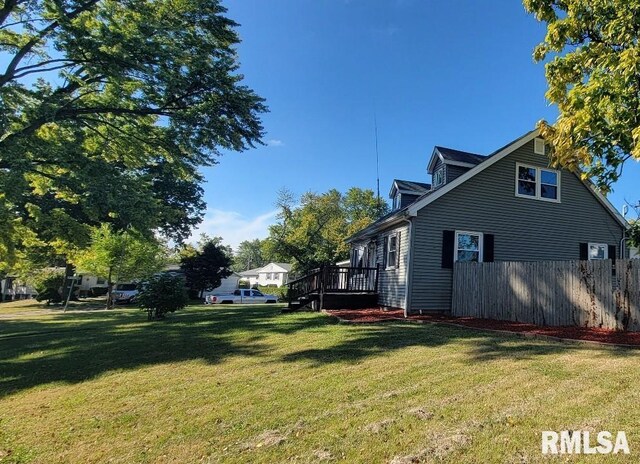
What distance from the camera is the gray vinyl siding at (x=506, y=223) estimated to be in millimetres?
13508

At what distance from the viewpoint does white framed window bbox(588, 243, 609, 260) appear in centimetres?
1554

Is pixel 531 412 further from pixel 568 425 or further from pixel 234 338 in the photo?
pixel 234 338

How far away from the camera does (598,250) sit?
15.7 meters

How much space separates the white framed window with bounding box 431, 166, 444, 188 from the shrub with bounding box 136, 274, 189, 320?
10993mm

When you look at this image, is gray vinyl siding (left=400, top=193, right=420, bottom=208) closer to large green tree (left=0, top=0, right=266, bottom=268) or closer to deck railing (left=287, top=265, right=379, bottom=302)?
deck railing (left=287, top=265, right=379, bottom=302)

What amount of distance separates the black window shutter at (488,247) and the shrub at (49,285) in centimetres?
3669

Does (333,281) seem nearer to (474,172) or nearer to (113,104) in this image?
(474,172)

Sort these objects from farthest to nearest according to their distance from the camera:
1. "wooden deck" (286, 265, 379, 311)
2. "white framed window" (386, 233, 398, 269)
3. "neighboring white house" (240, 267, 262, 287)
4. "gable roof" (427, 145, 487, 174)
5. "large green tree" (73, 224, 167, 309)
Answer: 1. "neighboring white house" (240, 267, 262, 287)
2. "large green tree" (73, 224, 167, 309)
3. "gable roof" (427, 145, 487, 174)
4. "wooden deck" (286, 265, 379, 311)
5. "white framed window" (386, 233, 398, 269)

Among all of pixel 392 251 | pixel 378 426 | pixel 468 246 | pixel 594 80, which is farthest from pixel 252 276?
pixel 378 426

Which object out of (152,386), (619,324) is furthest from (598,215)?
(152,386)

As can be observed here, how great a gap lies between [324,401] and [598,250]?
15.5 metres

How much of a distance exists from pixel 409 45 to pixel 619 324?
11.6m

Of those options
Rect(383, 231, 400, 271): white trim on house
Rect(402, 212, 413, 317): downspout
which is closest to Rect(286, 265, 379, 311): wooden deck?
Rect(383, 231, 400, 271): white trim on house

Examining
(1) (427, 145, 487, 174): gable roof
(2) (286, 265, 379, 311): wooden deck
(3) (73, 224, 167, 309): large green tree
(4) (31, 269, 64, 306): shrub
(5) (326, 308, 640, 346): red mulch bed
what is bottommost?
(4) (31, 269, 64, 306): shrub
